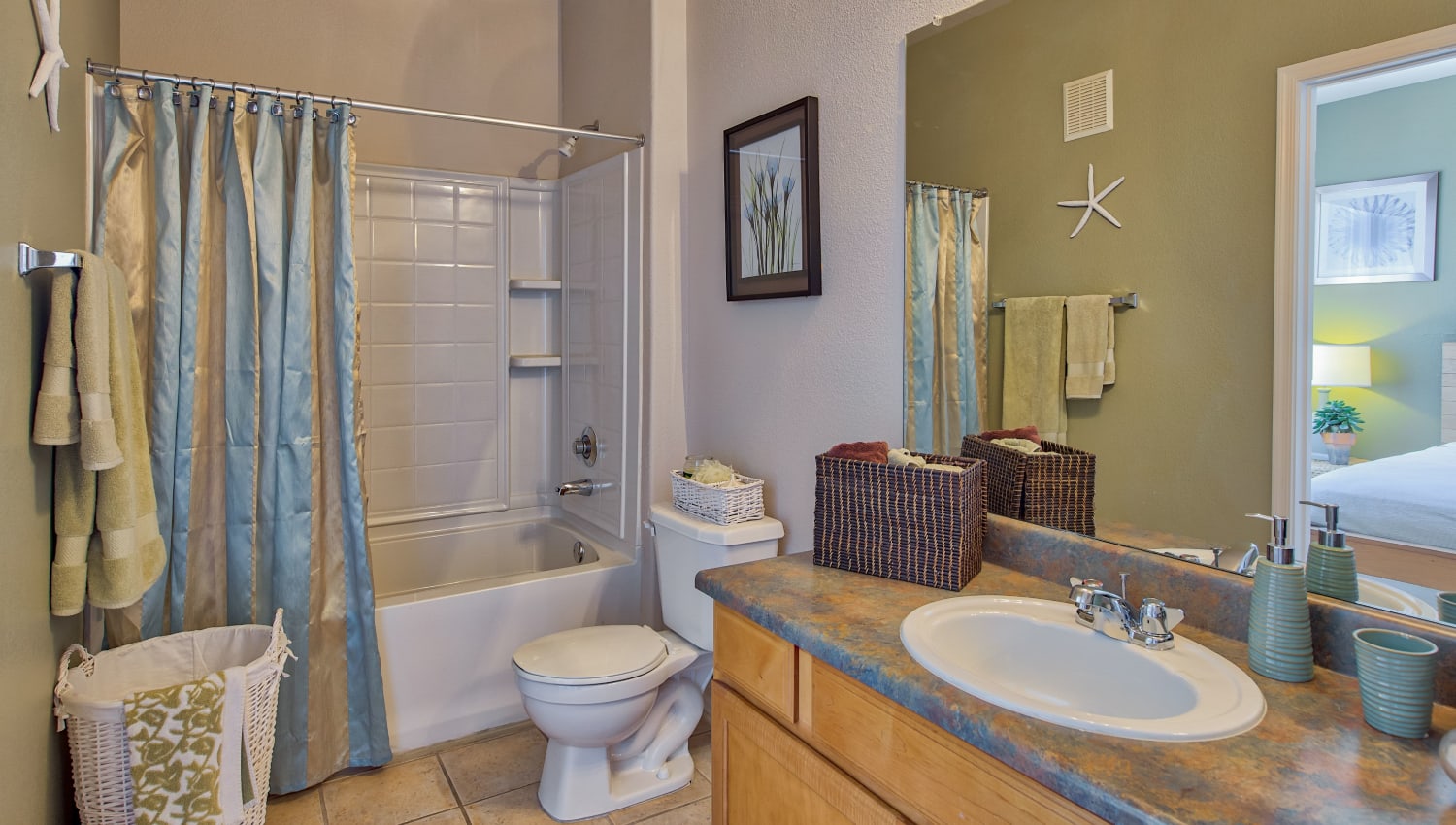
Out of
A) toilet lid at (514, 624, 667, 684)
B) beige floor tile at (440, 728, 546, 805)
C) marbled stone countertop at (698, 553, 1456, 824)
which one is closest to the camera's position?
marbled stone countertop at (698, 553, 1456, 824)

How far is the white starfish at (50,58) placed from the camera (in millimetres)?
1437

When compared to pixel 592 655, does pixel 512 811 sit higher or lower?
lower

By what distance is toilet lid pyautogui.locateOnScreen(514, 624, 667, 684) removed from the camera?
2041mm

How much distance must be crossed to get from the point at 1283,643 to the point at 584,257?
98.5 inches

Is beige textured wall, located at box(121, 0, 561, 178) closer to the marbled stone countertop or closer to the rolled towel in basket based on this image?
the rolled towel in basket

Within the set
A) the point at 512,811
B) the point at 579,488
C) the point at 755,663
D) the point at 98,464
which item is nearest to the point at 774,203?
the point at 755,663

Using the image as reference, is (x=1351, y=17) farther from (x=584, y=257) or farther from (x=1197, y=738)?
(x=584, y=257)

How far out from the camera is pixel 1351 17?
1.13m

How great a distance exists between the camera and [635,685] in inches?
81.4

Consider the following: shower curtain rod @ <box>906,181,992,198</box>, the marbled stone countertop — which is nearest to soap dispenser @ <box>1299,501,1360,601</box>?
the marbled stone countertop

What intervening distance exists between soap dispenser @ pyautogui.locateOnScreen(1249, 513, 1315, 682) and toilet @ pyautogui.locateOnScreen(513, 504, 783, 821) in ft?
4.06

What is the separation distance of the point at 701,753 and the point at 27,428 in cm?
183

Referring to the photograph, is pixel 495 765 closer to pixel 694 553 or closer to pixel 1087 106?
pixel 694 553

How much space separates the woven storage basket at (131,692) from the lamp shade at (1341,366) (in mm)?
2045
